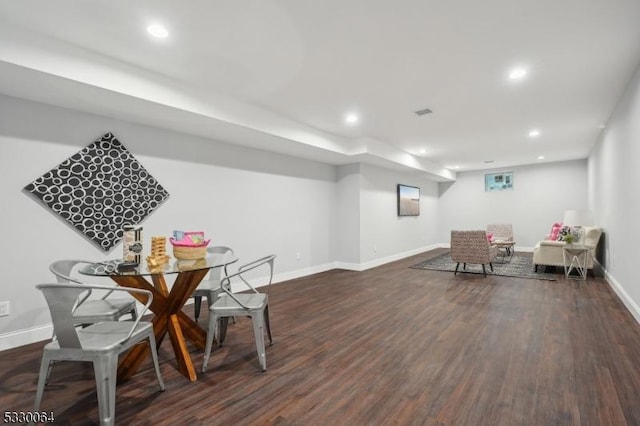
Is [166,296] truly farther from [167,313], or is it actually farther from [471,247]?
[471,247]

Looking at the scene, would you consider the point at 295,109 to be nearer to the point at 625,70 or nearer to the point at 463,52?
the point at 463,52

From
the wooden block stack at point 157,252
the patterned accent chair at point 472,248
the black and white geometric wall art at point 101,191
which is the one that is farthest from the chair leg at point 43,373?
the patterned accent chair at point 472,248

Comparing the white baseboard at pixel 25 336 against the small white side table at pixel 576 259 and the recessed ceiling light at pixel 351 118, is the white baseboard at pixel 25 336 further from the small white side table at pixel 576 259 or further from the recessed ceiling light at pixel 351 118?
the small white side table at pixel 576 259

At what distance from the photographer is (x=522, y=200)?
894cm

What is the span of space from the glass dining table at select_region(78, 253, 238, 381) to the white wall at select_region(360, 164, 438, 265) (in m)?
4.26

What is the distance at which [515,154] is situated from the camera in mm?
7348

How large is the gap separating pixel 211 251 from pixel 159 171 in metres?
1.31

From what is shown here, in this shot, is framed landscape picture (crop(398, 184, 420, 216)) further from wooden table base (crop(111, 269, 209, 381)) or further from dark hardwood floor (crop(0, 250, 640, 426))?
wooden table base (crop(111, 269, 209, 381))

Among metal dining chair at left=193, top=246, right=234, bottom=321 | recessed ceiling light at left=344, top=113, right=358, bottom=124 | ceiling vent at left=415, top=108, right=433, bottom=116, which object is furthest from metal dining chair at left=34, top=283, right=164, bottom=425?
ceiling vent at left=415, top=108, right=433, bottom=116

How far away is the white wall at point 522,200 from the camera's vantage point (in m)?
8.29

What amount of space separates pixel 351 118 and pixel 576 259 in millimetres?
4624

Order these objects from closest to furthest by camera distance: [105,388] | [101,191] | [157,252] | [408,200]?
[105,388] < [157,252] < [101,191] < [408,200]

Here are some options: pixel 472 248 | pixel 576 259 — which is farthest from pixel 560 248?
pixel 472 248

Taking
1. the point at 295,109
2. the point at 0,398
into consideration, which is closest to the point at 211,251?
the point at 0,398
